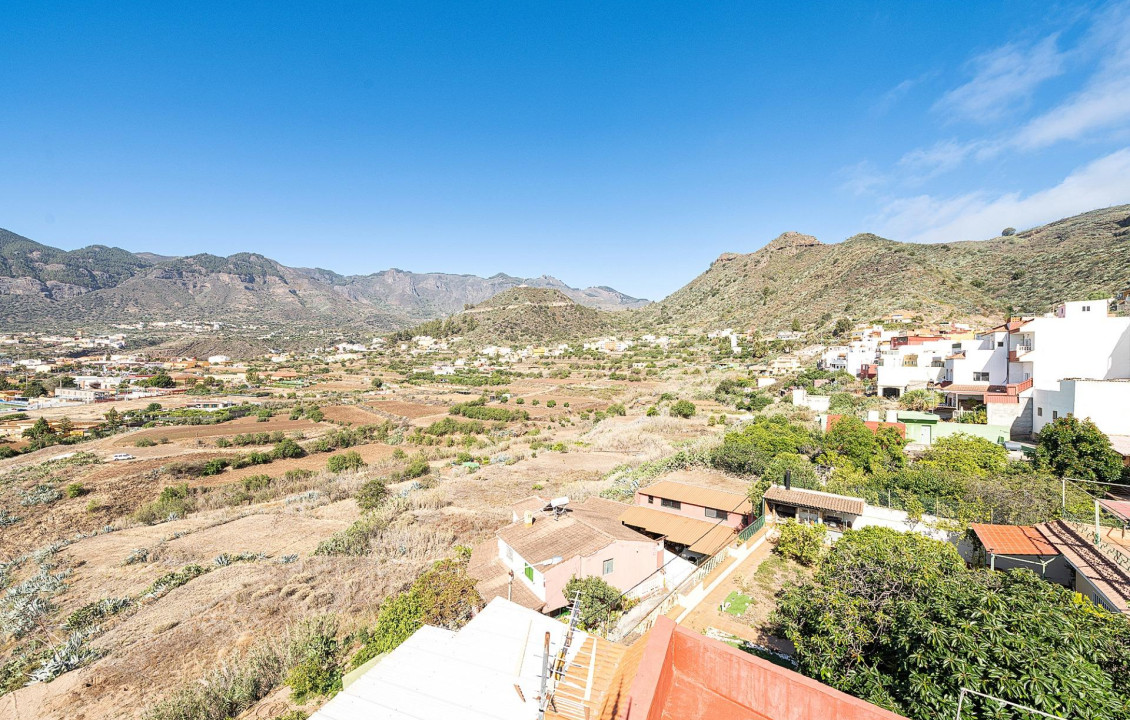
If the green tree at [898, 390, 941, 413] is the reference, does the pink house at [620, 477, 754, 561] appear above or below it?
below

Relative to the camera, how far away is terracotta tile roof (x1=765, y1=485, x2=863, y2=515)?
530 inches

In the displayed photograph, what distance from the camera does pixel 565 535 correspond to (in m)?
12.1

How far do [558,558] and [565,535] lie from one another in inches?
49.2

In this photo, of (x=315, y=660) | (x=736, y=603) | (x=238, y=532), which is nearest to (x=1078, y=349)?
(x=736, y=603)

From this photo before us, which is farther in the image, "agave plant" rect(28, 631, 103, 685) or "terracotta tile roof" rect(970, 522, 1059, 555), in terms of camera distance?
"terracotta tile roof" rect(970, 522, 1059, 555)

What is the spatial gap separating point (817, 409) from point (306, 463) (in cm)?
3451

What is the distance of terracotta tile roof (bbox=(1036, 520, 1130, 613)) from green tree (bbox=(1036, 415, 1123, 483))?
6.47 metres

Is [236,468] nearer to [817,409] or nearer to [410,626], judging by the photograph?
[410,626]

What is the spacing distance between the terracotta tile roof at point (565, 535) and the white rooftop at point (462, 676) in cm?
610

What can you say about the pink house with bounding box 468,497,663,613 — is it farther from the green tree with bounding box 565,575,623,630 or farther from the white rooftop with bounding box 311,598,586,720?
the white rooftop with bounding box 311,598,586,720

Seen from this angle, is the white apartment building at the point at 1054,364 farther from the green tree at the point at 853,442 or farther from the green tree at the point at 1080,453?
the green tree at the point at 853,442

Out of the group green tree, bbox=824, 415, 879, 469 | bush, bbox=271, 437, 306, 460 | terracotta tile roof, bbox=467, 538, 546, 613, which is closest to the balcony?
green tree, bbox=824, 415, 879, 469

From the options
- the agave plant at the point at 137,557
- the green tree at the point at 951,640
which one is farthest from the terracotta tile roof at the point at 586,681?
the agave plant at the point at 137,557

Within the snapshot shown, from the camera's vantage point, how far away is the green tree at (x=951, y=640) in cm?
394
